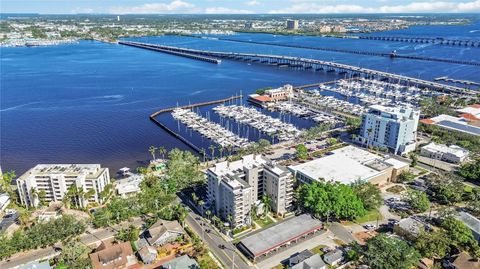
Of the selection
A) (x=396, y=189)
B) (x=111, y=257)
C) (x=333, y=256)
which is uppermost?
(x=111, y=257)

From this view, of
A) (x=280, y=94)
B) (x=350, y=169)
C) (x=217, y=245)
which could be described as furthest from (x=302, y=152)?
(x=280, y=94)

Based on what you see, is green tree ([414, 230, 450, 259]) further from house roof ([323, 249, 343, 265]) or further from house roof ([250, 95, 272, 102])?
house roof ([250, 95, 272, 102])

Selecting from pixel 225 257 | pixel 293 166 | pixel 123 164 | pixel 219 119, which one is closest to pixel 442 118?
pixel 293 166

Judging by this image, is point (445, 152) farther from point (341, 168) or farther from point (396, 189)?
point (341, 168)

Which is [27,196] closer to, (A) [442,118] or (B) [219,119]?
(B) [219,119]

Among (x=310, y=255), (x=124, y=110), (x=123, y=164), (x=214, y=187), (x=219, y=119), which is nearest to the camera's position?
Answer: (x=310, y=255)

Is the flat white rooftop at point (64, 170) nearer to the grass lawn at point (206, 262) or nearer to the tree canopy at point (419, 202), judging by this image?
the grass lawn at point (206, 262)

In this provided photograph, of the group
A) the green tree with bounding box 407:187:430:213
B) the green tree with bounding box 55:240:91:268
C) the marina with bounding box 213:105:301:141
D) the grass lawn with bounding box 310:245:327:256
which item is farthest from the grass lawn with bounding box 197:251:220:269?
the marina with bounding box 213:105:301:141
